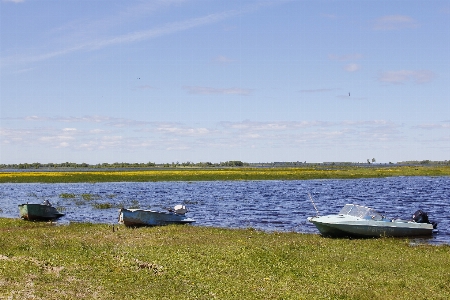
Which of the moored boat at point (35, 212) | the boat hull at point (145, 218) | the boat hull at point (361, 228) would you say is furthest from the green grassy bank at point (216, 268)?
the moored boat at point (35, 212)

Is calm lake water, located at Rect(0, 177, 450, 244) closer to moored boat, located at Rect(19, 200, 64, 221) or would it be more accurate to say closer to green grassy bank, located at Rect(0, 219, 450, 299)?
moored boat, located at Rect(19, 200, 64, 221)

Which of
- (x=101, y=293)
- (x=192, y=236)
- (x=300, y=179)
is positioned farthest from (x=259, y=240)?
(x=300, y=179)

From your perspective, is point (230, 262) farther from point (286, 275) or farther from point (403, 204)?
point (403, 204)

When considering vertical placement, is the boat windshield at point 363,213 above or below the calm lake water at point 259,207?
above

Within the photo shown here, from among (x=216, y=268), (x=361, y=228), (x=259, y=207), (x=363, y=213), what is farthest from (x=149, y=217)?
(x=259, y=207)

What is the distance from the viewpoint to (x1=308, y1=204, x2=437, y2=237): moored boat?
31.8 m

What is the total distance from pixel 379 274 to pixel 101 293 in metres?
10.4

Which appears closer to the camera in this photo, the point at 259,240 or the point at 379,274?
the point at 379,274

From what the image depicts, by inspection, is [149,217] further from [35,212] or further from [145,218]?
[35,212]

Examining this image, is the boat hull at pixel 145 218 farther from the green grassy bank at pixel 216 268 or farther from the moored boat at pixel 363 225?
the moored boat at pixel 363 225

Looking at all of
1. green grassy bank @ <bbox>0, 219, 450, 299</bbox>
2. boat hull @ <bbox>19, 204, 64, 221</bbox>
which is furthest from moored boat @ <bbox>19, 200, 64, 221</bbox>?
green grassy bank @ <bbox>0, 219, 450, 299</bbox>

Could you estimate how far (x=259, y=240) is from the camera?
29047 mm

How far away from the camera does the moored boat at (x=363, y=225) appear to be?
31.8 m

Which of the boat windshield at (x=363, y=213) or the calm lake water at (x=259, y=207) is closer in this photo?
the boat windshield at (x=363, y=213)
